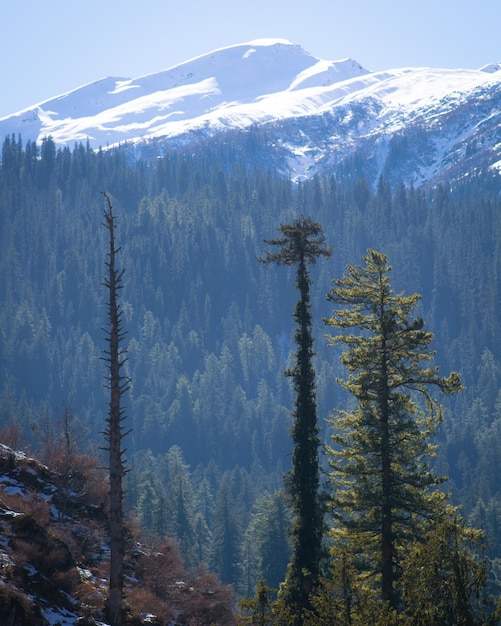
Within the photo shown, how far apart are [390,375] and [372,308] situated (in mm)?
2698

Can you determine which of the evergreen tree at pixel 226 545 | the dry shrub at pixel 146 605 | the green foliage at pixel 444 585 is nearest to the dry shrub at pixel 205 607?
the dry shrub at pixel 146 605

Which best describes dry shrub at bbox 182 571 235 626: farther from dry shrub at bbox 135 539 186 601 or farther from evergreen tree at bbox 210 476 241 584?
evergreen tree at bbox 210 476 241 584

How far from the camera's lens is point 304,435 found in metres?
38.2

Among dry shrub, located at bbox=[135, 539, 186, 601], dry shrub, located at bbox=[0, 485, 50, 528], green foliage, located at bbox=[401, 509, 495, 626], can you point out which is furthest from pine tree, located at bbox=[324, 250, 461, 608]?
dry shrub, located at bbox=[0, 485, 50, 528]

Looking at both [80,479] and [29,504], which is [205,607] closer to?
[29,504]

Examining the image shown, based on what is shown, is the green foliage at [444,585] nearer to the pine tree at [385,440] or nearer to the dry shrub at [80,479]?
the pine tree at [385,440]

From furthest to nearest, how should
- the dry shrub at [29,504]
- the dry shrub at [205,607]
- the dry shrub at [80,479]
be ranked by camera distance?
the dry shrub at [80,479] → the dry shrub at [205,607] → the dry shrub at [29,504]

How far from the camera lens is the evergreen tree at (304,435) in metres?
36.8

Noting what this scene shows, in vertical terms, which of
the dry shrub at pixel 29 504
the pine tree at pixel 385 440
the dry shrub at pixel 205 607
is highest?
the pine tree at pixel 385 440

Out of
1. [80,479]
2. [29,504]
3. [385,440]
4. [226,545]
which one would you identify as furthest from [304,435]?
[226,545]

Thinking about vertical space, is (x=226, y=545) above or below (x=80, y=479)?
below

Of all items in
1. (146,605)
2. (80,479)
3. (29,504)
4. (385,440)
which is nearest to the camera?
(385,440)

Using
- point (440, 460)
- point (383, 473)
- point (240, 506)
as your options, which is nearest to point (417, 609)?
point (383, 473)

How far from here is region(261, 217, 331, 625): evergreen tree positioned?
36812mm
